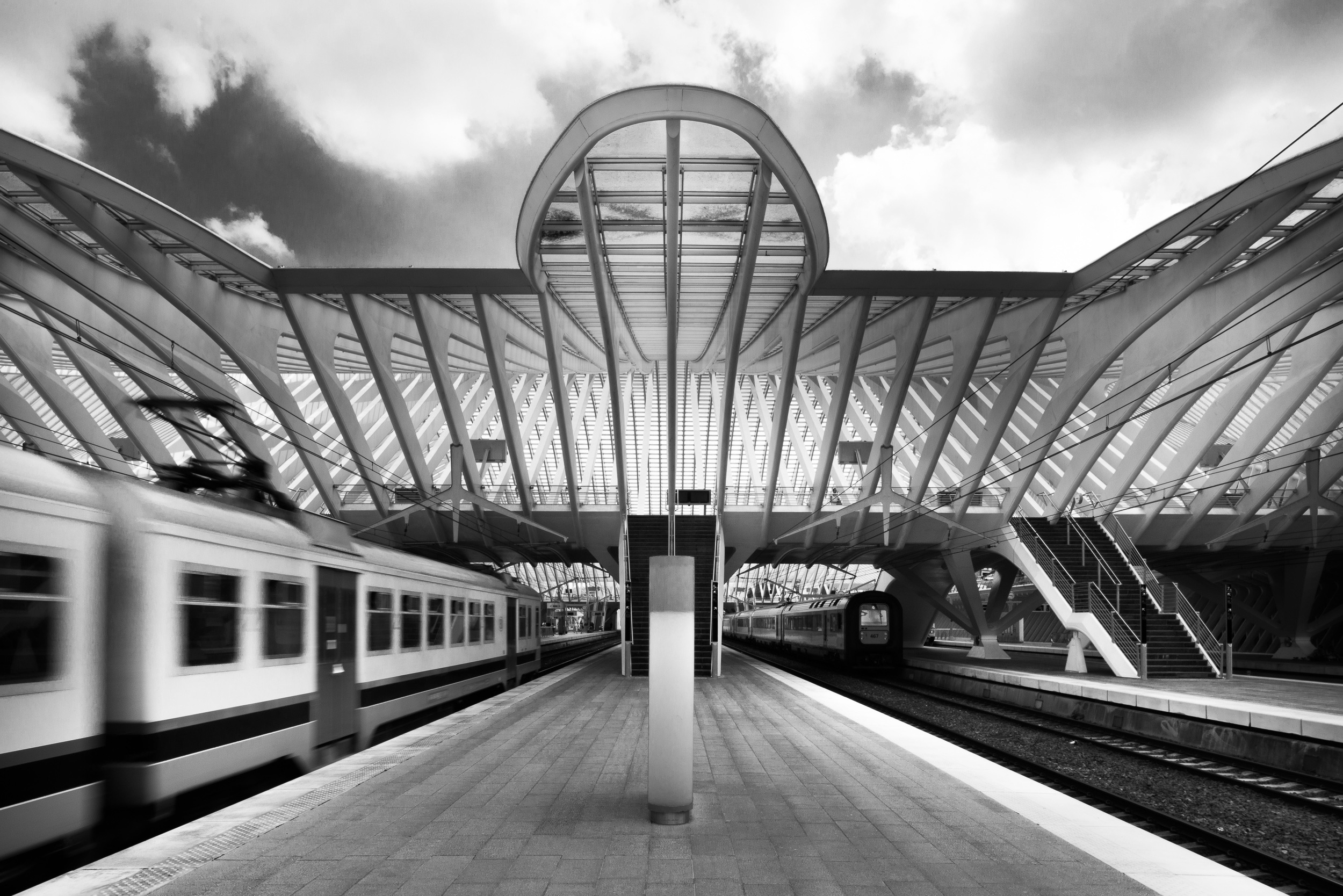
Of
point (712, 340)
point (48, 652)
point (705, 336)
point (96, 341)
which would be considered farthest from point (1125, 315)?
point (96, 341)

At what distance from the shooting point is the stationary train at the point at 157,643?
20.6 feet

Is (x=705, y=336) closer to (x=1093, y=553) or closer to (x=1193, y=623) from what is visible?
(x=1093, y=553)

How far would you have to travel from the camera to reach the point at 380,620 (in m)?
Answer: 13.2

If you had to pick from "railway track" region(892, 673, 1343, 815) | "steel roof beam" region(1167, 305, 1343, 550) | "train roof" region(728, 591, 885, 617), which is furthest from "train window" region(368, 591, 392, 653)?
"steel roof beam" region(1167, 305, 1343, 550)

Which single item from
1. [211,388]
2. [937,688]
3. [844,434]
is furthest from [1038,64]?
[211,388]

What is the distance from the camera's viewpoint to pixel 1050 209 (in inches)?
3787

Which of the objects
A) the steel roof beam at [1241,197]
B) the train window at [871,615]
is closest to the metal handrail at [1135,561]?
the train window at [871,615]

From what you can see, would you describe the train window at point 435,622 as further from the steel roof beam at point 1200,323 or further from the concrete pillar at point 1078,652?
the concrete pillar at point 1078,652

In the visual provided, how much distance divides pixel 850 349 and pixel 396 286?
45.5ft

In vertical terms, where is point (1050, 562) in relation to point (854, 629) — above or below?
above

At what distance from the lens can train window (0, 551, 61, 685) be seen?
613cm

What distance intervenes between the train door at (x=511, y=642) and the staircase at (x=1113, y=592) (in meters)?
16.4

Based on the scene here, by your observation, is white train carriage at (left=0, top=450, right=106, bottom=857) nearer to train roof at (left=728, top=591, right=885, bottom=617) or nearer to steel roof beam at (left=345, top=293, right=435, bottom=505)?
steel roof beam at (left=345, top=293, right=435, bottom=505)

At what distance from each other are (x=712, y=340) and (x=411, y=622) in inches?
1071
